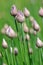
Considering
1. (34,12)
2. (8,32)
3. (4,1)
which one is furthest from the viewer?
(4,1)

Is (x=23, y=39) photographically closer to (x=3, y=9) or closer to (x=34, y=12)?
(x=34, y=12)

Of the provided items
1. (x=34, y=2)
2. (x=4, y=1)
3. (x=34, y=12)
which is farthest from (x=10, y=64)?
(x=4, y=1)

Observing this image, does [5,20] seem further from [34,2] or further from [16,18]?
[16,18]

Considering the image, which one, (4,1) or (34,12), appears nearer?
(34,12)

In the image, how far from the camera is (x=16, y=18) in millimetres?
1522

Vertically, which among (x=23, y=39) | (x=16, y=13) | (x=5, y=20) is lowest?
(x=5, y=20)

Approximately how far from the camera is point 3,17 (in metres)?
3.34

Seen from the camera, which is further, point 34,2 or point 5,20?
point 34,2

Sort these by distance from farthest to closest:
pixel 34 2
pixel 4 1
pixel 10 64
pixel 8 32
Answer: pixel 4 1 < pixel 34 2 < pixel 10 64 < pixel 8 32

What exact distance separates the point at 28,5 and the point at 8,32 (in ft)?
6.65

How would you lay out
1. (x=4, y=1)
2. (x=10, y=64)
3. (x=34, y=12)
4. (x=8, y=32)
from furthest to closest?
1. (x=4, y=1)
2. (x=34, y=12)
3. (x=10, y=64)
4. (x=8, y=32)

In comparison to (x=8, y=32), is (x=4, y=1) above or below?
below

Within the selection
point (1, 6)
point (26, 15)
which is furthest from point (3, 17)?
point (26, 15)

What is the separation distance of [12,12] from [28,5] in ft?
6.43
